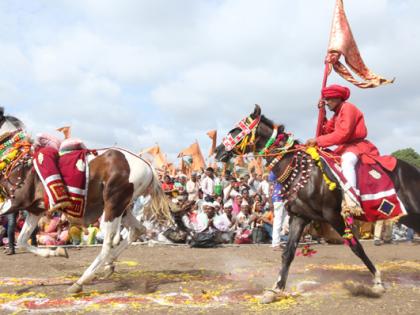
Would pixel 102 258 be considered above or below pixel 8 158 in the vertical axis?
below

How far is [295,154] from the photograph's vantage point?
6.46 meters

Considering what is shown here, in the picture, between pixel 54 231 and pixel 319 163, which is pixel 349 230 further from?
pixel 54 231

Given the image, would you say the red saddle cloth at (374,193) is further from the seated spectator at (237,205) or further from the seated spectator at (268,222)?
the seated spectator at (237,205)

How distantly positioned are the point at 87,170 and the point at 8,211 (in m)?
1.30

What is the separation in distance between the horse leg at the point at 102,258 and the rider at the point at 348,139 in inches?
120

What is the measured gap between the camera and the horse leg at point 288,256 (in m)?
5.67

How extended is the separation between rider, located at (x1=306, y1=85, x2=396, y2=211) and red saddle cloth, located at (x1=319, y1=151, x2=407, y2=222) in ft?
0.27

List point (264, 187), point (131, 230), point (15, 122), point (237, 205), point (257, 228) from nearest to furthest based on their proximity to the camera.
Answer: point (15, 122) → point (131, 230) → point (257, 228) → point (237, 205) → point (264, 187)

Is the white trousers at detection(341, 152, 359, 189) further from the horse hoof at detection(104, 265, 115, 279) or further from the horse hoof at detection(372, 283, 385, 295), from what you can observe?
the horse hoof at detection(104, 265, 115, 279)

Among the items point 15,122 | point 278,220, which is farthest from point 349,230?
point 278,220

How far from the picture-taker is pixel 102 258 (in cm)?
642

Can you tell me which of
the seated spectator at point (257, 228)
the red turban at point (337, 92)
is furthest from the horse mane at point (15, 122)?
the seated spectator at point (257, 228)

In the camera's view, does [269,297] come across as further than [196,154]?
No

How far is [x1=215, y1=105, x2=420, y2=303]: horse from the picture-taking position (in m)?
6.14
